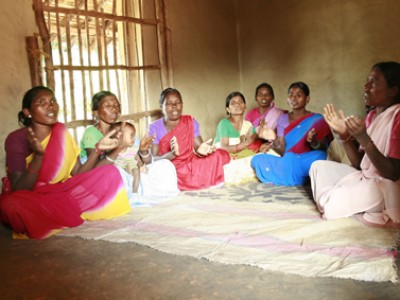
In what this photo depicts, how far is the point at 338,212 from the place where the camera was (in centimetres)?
292

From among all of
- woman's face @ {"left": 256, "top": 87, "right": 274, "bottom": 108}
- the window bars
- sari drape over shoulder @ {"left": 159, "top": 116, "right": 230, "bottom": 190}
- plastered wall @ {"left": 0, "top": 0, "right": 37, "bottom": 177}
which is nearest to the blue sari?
sari drape over shoulder @ {"left": 159, "top": 116, "right": 230, "bottom": 190}

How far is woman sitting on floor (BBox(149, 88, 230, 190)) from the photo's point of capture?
4285 millimetres

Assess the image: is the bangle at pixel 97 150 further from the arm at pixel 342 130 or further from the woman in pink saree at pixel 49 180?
the arm at pixel 342 130

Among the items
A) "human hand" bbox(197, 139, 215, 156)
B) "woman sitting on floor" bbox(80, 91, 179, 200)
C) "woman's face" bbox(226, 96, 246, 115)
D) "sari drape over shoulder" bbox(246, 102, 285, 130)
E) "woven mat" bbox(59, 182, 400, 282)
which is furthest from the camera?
"sari drape over shoulder" bbox(246, 102, 285, 130)

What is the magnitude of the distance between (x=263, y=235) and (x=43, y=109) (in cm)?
197

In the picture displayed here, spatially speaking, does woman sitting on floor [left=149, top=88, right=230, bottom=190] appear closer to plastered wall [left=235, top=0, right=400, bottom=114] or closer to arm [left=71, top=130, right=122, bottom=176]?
arm [left=71, top=130, right=122, bottom=176]

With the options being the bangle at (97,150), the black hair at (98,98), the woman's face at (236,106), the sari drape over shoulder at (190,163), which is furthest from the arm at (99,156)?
the woman's face at (236,106)

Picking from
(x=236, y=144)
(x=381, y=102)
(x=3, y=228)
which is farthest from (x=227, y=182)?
(x=3, y=228)

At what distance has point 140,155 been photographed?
3.98 metres

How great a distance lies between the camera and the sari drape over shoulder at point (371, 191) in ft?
8.94

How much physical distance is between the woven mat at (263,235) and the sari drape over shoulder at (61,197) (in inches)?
4.3

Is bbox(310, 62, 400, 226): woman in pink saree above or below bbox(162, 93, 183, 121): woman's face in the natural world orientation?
below

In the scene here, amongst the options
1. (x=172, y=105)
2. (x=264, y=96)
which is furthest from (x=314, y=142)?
(x=172, y=105)

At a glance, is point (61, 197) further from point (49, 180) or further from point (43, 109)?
point (43, 109)
